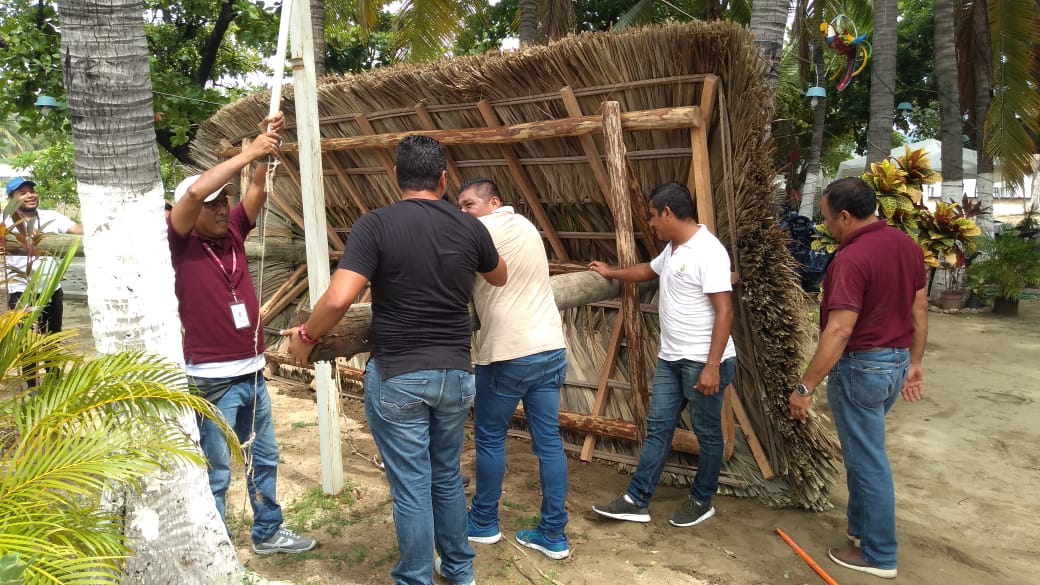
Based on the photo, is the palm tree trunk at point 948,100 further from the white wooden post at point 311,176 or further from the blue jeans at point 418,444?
the blue jeans at point 418,444

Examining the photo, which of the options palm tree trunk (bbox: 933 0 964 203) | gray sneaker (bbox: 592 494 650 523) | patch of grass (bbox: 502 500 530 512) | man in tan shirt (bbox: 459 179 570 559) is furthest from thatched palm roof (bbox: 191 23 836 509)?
palm tree trunk (bbox: 933 0 964 203)

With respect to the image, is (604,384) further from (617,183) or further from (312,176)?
(312,176)

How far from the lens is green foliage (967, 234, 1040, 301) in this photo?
33.0ft

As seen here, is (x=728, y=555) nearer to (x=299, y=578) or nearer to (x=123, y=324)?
(x=299, y=578)

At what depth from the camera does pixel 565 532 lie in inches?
151

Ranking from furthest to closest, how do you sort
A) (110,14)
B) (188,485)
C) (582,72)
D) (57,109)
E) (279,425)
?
(57,109) → (279,425) → (582,72) → (188,485) → (110,14)

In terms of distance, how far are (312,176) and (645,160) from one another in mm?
1950

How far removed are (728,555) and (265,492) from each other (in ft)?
7.72

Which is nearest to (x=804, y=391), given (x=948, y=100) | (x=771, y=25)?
(x=771, y=25)

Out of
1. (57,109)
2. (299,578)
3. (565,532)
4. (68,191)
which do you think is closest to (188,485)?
(299,578)

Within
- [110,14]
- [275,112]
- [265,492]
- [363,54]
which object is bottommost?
[265,492]

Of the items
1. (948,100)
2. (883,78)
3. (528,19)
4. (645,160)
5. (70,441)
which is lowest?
(70,441)

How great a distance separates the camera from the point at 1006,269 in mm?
10211

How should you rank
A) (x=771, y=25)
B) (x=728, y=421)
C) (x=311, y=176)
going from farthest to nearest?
1. (x=771, y=25)
2. (x=728, y=421)
3. (x=311, y=176)
